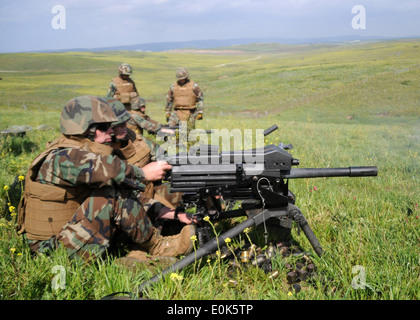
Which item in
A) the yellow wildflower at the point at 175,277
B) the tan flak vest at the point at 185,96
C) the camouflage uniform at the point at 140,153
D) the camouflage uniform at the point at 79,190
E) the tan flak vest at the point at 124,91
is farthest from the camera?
the tan flak vest at the point at 185,96

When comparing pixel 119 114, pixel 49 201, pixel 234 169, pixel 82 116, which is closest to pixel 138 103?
pixel 119 114

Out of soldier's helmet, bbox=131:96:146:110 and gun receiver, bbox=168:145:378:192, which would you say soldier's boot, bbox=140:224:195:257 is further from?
soldier's helmet, bbox=131:96:146:110

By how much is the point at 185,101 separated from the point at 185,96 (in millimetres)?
178

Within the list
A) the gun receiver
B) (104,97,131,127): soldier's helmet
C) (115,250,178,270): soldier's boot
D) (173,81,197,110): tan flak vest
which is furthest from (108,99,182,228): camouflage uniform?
(173,81,197,110): tan flak vest

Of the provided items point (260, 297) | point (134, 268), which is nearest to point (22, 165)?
point (134, 268)

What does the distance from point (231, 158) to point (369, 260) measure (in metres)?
1.84

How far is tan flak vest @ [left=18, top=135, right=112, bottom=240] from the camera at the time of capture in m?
3.46

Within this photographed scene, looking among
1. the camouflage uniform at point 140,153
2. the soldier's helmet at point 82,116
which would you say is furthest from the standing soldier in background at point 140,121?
the soldier's helmet at point 82,116

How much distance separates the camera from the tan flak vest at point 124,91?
37.6ft

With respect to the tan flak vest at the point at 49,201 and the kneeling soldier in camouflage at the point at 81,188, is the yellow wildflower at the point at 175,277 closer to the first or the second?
the kneeling soldier in camouflage at the point at 81,188

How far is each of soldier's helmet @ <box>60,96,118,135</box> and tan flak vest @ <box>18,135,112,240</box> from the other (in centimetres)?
13

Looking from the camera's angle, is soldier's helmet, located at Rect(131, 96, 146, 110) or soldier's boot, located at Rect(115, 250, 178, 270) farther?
soldier's helmet, located at Rect(131, 96, 146, 110)

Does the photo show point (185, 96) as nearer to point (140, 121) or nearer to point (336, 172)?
point (140, 121)

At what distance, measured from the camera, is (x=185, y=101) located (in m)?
12.0
